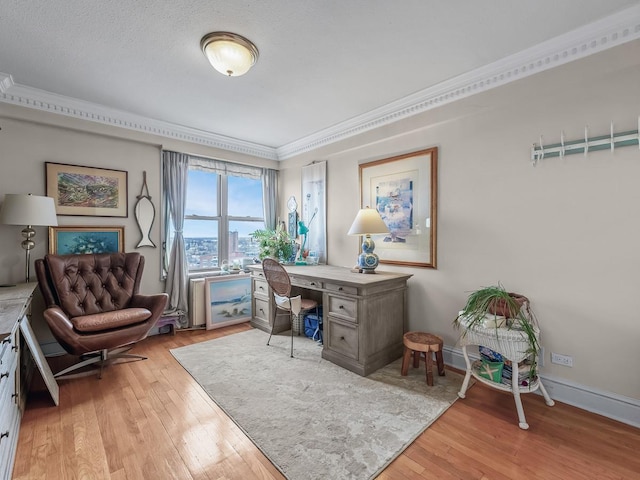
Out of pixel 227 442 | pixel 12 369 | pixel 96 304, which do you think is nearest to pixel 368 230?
pixel 227 442

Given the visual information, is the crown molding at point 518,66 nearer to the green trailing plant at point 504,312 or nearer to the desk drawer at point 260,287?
the green trailing plant at point 504,312

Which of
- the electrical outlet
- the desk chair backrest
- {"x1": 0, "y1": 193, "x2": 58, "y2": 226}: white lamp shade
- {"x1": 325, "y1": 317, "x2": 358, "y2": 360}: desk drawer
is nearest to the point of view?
the electrical outlet

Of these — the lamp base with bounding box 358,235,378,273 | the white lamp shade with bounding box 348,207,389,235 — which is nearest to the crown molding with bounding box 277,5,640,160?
the white lamp shade with bounding box 348,207,389,235

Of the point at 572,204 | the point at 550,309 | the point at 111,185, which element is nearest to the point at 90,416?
the point at 111,185

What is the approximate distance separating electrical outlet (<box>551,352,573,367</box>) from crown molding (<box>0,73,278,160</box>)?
13.9 ft

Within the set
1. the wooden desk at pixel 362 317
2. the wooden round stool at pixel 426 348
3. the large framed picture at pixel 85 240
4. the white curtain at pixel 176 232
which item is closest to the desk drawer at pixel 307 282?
the wooden desk at pixel 362 317

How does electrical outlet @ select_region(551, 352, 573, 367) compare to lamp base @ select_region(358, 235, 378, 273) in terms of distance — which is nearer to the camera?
electrical outlet @ select_region(551, 352, 573, 367)

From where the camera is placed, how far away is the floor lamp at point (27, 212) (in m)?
2.55

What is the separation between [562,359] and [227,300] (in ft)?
11.9

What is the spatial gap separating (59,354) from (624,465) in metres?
4.64

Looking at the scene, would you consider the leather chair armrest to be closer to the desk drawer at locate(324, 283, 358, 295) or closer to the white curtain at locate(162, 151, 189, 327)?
the white curtain at locate(162, 151, 189, 327)

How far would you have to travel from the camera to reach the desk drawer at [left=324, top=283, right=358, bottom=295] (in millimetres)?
2639

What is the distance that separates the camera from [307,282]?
10.2 feet

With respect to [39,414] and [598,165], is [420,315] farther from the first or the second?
[39,414]
